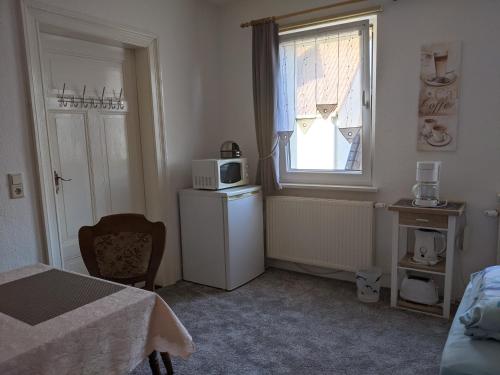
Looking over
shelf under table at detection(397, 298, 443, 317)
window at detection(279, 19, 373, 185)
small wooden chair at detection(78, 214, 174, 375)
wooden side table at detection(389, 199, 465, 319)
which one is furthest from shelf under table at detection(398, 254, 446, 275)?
small wooden chair at detection(78, 214, 174, 375)

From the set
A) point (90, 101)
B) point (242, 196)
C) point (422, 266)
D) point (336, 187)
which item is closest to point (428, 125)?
point (336, 187)

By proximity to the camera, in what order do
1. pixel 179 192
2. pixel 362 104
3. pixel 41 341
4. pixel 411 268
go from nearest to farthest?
pixel 41 341 → pixel 411 268 → pixel 362 104 → pixel 179 192

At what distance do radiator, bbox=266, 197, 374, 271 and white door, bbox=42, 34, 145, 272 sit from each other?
4.12 feet

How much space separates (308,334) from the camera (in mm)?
2393

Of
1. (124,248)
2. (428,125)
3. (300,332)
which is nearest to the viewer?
(124,248)

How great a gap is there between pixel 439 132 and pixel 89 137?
2.55 meters

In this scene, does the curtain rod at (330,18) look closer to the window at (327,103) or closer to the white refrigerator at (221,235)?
the window at (327,103)

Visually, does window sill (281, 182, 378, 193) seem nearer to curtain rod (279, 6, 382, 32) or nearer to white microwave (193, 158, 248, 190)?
white microwave (193, 158, 248, 190)

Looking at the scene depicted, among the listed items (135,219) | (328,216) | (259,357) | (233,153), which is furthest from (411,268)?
(135,219)

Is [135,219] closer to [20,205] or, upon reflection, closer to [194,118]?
[20,205]

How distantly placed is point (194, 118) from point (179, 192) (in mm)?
706

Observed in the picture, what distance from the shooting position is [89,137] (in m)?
2.73

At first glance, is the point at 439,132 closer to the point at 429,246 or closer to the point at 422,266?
the point at 429,246

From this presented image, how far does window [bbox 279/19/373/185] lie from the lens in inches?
118
